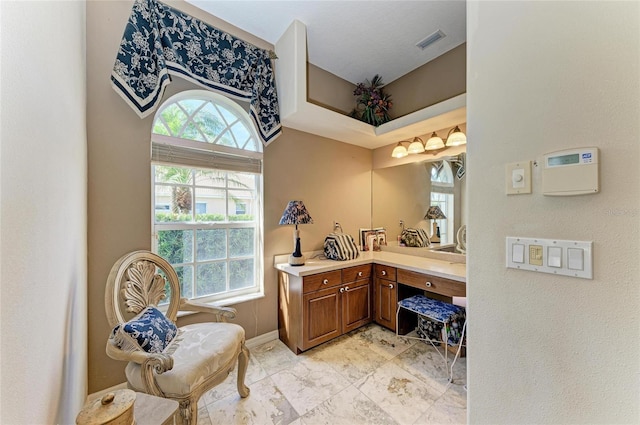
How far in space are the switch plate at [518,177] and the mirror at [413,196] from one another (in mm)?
1495

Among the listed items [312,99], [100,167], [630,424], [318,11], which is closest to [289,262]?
[100,167]

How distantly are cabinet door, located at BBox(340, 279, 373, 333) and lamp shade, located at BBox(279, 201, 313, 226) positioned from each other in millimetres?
821

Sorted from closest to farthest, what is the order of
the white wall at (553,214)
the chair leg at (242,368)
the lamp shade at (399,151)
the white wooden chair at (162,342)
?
the white wall at (553,214) < the white wooden chair at (162,342) < the chair leg at (242,368) < the lamp shade at (399,151)

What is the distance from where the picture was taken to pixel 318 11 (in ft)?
6.62

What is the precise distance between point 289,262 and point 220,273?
2.19ft

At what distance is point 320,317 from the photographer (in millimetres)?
2244

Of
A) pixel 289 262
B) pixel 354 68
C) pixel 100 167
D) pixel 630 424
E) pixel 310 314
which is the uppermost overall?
pixel 354 68

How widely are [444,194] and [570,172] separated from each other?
1901 mm

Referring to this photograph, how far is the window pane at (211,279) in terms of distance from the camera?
6.84 ft

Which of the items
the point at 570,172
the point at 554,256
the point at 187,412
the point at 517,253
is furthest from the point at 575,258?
the point at 187,412

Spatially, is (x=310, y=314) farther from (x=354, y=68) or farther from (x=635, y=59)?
(x=354, y=68)

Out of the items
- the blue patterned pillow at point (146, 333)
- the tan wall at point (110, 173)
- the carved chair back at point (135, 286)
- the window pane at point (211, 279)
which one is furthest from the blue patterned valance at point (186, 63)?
the blue patterned pillow at point (146, 333)

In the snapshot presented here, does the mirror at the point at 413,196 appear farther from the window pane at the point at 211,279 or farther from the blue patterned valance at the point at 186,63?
the window pane at the point at 211,279

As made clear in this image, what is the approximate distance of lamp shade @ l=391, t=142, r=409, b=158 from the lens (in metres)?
2.84
